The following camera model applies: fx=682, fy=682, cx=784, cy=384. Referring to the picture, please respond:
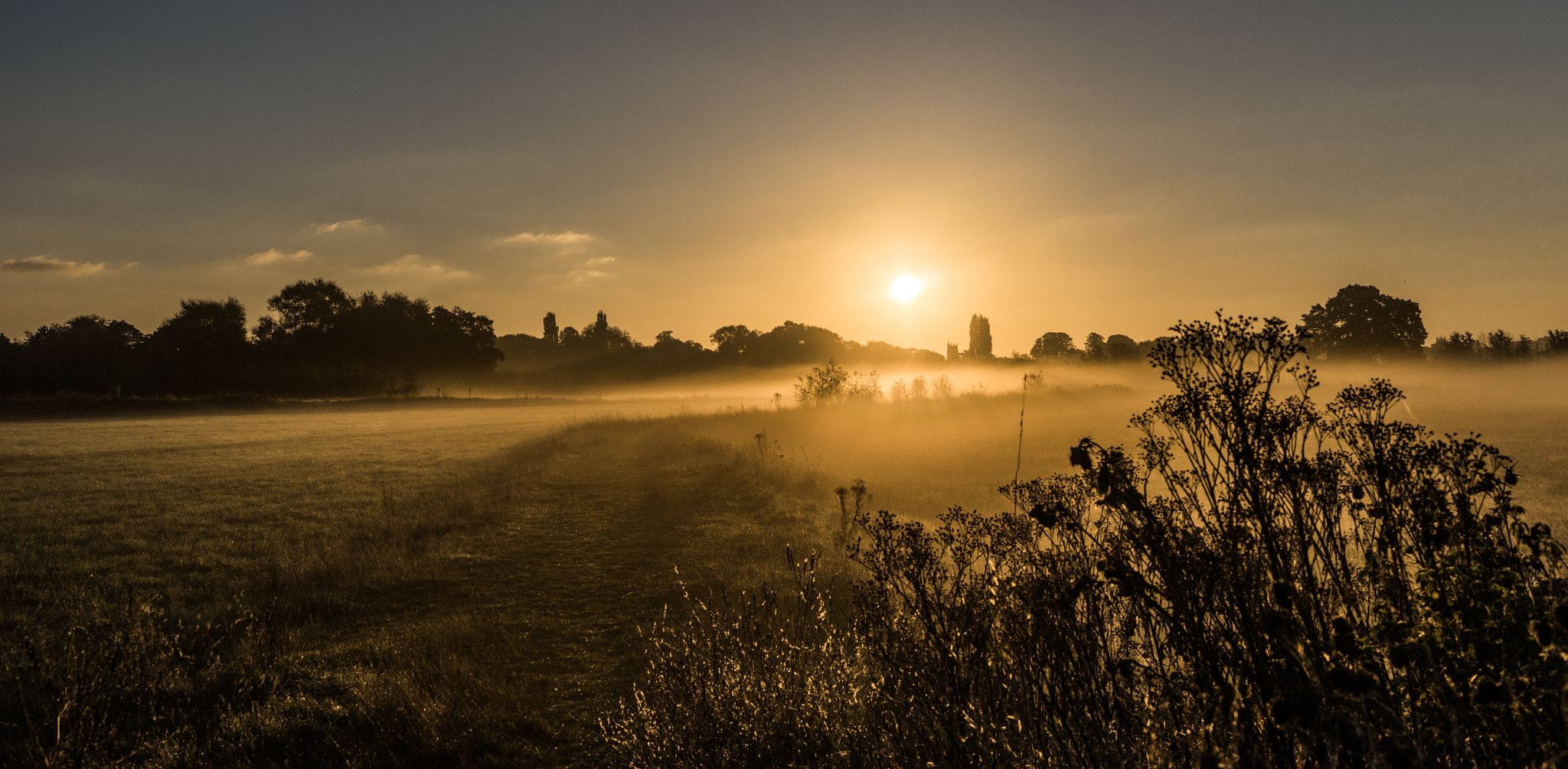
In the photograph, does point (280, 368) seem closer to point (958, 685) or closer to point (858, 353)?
point (858, 353)

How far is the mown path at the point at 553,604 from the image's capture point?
5.84 m

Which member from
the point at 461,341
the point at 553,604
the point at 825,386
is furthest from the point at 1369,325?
the point at 461,341

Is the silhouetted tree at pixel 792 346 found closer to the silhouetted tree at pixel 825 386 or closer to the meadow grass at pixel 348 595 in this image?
the silhouetted tree at pixel 825 386

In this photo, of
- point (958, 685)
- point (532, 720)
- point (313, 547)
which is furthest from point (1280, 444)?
point (313, 547)

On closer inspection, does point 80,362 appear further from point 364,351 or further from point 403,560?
point 403,560

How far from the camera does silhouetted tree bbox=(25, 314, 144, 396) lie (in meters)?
58.9

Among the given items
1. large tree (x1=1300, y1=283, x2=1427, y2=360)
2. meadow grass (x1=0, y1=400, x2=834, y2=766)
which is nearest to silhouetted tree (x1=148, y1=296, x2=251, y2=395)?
meadow grass (x1=0, y1=400, x2=834, y2=766)

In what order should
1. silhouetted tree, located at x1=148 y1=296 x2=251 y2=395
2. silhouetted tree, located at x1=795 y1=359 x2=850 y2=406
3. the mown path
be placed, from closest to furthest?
the mown path → silhouetted tree, located at x1=795 y1=359 x2=850 y2=406 → silhouetted tree, located at x1=148 y1=296 x2=251 y2=395

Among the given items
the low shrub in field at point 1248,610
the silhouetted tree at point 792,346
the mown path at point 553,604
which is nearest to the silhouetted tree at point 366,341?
the silhouetted tree at point 792,346

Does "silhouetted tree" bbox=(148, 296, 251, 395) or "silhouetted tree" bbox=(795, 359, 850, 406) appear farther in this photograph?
"silhouetted tree" bbox=(148, 296, 251, 395)

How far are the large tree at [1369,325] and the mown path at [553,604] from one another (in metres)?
55.8

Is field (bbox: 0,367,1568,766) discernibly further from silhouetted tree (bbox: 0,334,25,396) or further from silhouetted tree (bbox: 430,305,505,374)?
silhouetted tree (bbox: 430,305,505,374)

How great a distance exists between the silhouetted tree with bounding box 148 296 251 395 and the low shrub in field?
80045 mm

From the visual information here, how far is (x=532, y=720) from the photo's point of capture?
583 cm
